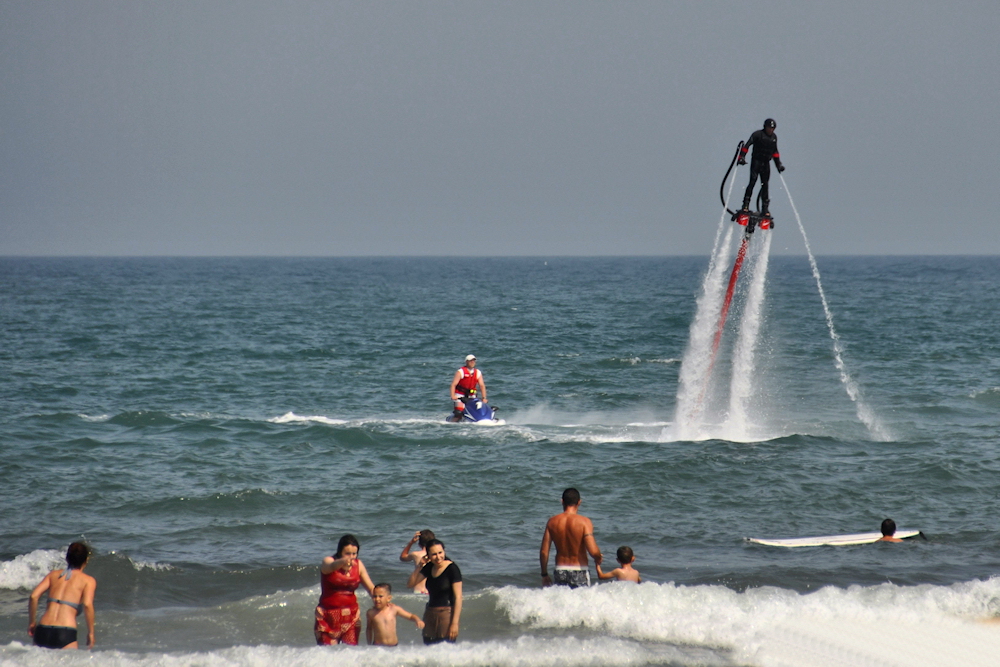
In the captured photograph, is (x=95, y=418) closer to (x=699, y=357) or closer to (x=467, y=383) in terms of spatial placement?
(x=467, y=383)

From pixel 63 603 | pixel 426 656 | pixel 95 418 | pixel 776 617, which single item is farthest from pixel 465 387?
pixel 63 603

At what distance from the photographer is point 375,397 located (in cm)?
3141

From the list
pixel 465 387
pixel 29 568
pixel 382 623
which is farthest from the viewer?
pixel 465 387

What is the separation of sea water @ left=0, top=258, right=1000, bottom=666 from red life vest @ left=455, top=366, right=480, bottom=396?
3.39ft

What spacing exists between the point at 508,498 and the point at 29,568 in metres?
8.22

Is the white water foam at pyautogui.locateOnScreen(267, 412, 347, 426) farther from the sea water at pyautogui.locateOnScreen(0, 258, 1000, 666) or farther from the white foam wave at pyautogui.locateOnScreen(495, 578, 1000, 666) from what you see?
the white foam wave at pyautogui.locateOnScreen(495, 578, 1000, 666)

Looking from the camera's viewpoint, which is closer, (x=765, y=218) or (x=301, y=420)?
(x=765, y=218)

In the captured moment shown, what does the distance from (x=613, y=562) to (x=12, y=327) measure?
48210 millimetres

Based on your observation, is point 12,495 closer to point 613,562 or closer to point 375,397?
point 613,562

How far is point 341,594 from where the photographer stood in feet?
33.3

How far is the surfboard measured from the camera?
15562 millimetres

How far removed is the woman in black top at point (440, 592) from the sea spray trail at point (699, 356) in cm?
1451

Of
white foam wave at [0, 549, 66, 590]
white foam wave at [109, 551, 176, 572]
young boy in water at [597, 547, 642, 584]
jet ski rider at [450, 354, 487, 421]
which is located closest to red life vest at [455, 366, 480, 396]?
jet ski rider at [450, 354, 487, 421]

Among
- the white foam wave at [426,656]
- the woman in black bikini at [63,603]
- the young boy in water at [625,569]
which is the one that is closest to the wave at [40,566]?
the white foam wave at [426,656]
